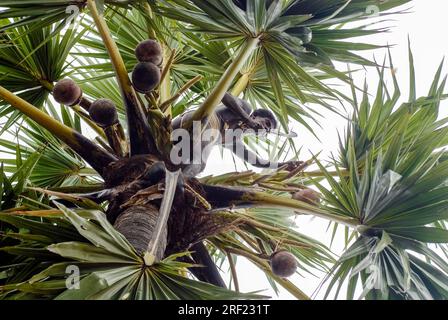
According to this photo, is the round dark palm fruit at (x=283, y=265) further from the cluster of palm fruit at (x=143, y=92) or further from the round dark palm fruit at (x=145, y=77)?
the round dark palm fruit at (x=145, y=77)

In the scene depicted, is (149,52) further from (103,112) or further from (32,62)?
(32,62)

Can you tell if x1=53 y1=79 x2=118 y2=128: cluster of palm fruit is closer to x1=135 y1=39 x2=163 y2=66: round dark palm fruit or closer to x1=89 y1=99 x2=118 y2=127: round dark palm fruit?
x1=89 y1=99 x2=118 y2=127: round dark palm fruit

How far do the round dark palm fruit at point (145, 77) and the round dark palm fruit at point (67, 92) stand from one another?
12.0 inches

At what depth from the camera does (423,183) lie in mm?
1726

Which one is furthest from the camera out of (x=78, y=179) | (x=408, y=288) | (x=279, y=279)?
(x=78, y=179)

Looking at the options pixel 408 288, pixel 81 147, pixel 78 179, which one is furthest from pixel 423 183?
pixel 78 179

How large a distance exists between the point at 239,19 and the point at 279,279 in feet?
3.41

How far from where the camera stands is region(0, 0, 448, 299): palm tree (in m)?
1.36

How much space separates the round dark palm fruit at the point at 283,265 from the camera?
202 centimetres

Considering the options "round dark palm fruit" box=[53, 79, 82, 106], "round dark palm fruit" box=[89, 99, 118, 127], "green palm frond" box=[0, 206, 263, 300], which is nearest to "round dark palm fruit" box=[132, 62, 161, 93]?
"round dark palm fruit" box=[89, 99, 118, 127]

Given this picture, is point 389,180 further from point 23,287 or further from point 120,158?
point 23,287

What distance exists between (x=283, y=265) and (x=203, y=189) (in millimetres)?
429

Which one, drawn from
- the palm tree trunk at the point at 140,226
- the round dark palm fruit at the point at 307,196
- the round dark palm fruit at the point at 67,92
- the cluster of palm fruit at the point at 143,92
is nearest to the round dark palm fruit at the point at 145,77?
the cluster of palm fruit at the point at 143,92

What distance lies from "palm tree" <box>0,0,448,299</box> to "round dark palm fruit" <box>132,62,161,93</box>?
0.08m
